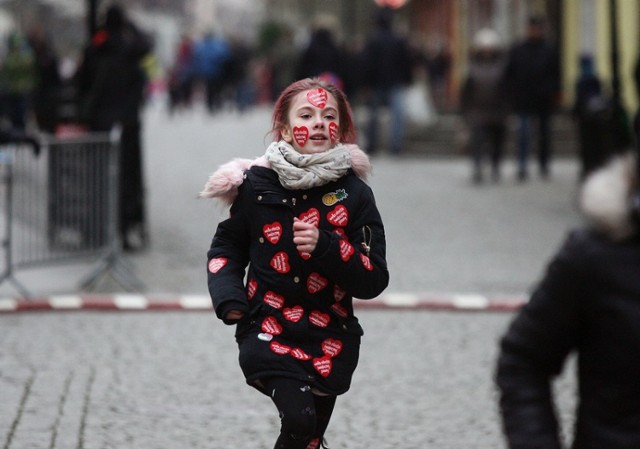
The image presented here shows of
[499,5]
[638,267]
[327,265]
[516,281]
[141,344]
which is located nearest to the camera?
[638,267]

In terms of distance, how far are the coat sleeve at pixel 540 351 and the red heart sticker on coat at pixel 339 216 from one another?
1461 mm

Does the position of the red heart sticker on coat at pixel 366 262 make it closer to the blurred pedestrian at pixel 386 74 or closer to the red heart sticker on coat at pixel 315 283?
the red heart sticker on coat at pixel 315 283

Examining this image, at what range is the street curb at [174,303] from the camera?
9.11m

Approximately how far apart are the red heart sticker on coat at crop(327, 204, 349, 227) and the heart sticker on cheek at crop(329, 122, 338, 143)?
0.66 feet

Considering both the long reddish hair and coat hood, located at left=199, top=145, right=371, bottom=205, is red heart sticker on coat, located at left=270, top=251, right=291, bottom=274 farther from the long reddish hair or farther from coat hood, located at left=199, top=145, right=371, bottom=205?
the long reddish hair

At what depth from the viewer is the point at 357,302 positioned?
30.3ft

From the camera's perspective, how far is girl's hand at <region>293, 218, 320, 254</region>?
156 inches

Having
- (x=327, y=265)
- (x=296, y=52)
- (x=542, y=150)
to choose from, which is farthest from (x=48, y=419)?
(x=296, y=52)

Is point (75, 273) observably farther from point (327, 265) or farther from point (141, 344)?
point (327, 265)

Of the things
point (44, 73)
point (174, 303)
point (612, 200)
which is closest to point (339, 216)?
point (612, 200)

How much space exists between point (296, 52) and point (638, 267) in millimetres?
34843

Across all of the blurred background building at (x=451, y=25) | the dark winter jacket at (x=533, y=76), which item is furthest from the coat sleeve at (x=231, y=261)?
the dark winter jacket at (x=533, y=76)

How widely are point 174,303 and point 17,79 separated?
15041mm

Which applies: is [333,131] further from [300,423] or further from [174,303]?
[174,303]
